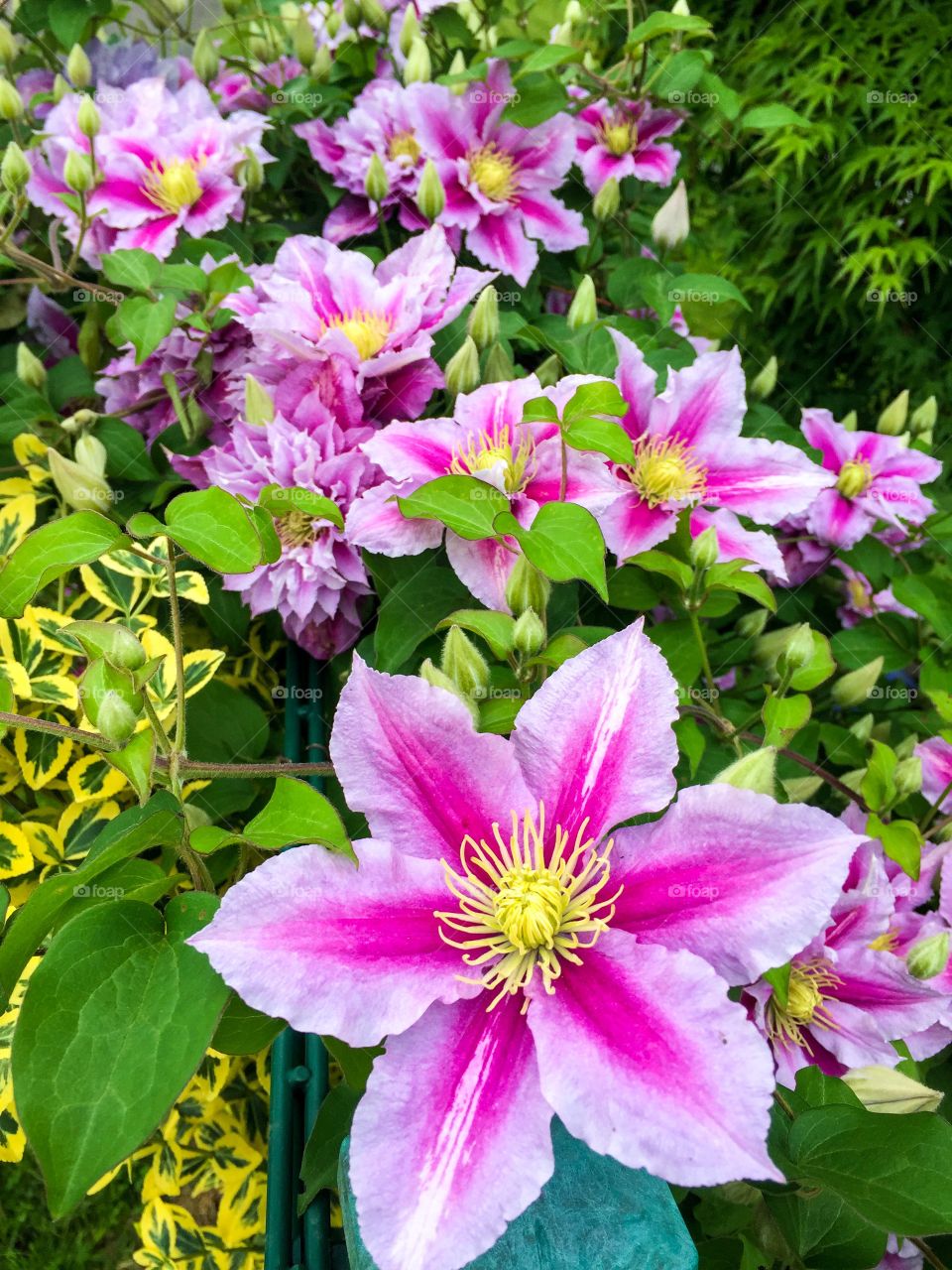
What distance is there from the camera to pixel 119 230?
3.14 ft

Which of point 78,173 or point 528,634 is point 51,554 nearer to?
point 528,634

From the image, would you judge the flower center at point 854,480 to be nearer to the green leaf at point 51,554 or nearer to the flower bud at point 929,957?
the flower bud at point 929,957

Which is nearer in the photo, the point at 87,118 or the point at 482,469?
the point at 482,469

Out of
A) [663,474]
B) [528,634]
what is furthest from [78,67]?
[528,634]

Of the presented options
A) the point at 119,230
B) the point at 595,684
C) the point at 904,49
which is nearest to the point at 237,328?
the point at 119,230

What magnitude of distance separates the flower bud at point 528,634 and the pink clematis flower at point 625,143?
2.33 ft

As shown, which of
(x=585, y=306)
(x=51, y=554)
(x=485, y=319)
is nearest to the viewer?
(x=51, y=554)

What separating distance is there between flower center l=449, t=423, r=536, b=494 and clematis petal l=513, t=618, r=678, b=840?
0.23 m

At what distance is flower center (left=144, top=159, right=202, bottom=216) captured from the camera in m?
0.94

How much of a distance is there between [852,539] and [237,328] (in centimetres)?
64

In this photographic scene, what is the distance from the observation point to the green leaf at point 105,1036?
14.3 inches

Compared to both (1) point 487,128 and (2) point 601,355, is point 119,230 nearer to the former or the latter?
(1) point 487,128

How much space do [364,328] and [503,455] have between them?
0.20 meters

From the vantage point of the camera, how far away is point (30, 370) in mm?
939
